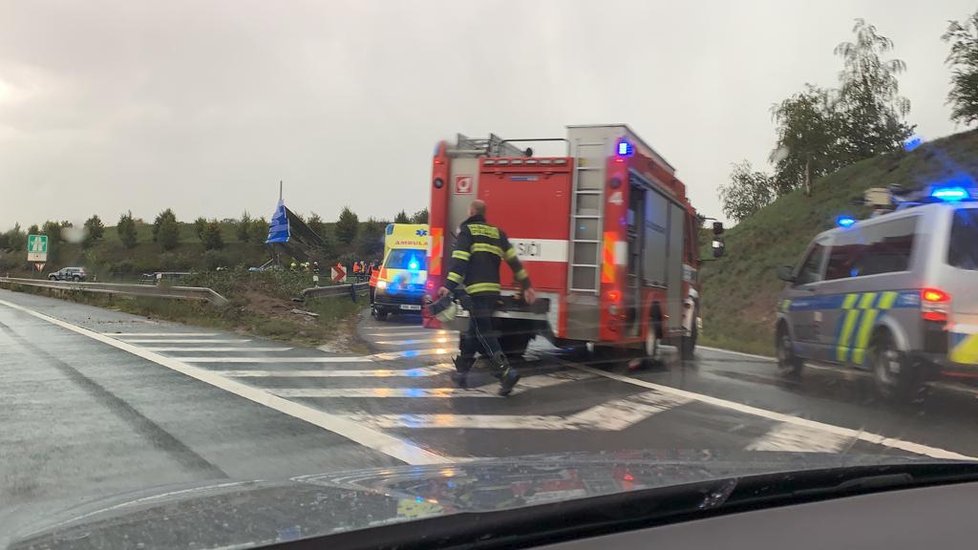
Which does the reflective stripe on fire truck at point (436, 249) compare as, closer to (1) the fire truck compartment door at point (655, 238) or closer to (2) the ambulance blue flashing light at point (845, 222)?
(1) the fire truck compartment door at point (655, 238)

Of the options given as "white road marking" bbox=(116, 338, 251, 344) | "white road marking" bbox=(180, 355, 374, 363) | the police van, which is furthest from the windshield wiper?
"white road marking" bbox=(116, 338, 251, 344)

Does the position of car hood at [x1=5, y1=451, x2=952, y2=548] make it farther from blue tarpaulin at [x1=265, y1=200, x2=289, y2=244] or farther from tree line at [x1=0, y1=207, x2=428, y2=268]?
tree line at [x1=0, y1=207, x2=428, y2=268]

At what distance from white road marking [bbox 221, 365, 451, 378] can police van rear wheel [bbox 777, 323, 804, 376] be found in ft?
16.3

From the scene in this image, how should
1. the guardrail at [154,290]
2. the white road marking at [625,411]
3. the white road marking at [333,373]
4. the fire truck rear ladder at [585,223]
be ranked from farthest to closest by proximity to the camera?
the guardrail at [154,290] < the fire truck rear ladder at [585,223] < the white road marking at [333,373] < the white road marking at [625,411]

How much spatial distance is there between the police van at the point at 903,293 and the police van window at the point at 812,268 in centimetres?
6

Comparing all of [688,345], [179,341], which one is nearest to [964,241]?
[688,345]

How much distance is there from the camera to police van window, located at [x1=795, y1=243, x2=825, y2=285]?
30.6 ft

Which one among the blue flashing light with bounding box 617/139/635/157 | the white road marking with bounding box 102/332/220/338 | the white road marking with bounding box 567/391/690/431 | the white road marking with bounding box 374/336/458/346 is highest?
the blue flashing light with bounding box 617/139/635/157

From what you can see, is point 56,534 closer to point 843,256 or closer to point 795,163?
point 843,256

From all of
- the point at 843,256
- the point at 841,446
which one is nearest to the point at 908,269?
the point at 843,256

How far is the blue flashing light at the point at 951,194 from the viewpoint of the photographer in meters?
6.92

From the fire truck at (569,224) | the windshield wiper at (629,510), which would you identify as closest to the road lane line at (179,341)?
the fire truck at (569,224)

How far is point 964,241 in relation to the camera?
21.7 feet

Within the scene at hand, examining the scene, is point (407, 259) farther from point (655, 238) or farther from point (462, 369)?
point (462, 369)
